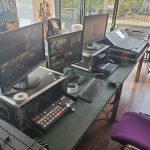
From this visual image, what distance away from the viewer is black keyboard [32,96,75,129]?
1047 millimetres

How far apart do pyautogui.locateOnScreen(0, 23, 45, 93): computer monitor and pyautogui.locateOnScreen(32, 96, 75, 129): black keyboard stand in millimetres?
261

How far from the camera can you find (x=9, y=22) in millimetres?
1706

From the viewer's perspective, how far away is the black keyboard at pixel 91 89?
1.41 meters

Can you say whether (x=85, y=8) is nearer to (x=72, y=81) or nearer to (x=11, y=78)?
(x=72, y=81)

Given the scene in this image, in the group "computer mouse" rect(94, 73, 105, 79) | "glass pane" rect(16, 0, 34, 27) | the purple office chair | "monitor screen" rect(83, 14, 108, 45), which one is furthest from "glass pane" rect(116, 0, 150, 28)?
the purple office chair

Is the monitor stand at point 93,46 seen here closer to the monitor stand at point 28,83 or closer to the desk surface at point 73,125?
the desk surface at point 73,125

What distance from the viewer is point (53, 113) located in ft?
3.75

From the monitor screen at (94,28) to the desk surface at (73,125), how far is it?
716 millimetres

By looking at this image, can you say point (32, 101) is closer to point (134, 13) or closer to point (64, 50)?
point (64, 50)

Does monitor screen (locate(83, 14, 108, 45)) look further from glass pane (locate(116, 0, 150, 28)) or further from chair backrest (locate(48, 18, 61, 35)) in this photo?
glass pane (locate(116, 0, 150, 28))

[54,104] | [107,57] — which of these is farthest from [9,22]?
[107,57]

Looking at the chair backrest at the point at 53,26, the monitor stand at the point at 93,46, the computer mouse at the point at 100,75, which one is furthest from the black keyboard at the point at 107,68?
the chair backrest at the point at 53,26

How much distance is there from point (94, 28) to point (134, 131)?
1.18 m

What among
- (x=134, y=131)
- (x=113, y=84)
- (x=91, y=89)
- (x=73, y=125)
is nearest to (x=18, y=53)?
(x=73, y=125)
